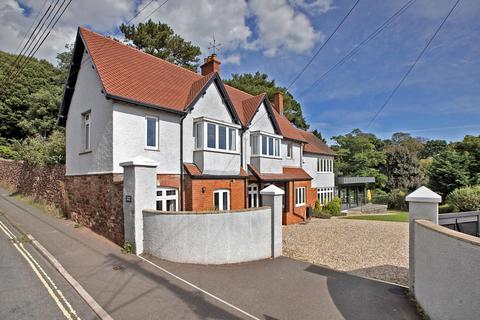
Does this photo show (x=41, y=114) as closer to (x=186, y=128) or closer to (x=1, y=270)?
(x=186, y=128)

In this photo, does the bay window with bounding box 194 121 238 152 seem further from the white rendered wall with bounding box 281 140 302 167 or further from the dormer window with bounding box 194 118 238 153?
the white rendered wall with bounding box 281 140 302 167

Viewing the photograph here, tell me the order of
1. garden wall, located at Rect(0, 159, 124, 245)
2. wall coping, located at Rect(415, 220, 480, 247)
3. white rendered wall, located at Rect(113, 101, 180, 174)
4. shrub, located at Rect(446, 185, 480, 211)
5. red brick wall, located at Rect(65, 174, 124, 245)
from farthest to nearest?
1. shrub, located at Rect(446, 185, 480, 211)
2. white rendered wall, located at Rect(113, 101, 180, 174)
3. garden wall, located at Rect(0, 159, 124, 245)
4. red brick wall, located at Rect(65, 174, 124, 245)
5. wall coping, located at Rect(415, 220, 480, 247)

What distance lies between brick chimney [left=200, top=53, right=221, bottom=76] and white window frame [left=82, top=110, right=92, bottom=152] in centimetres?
923

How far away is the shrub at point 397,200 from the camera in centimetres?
3481

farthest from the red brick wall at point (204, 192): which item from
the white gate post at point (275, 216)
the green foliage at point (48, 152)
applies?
the green foliage at point (48, 152)

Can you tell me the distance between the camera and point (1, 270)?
7.05 metres

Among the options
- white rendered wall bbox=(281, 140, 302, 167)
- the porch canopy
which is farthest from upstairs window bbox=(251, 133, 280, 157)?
the porch canopy

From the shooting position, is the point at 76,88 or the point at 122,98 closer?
the point at 122,98

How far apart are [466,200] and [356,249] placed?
11135mm

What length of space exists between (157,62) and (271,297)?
566 inches

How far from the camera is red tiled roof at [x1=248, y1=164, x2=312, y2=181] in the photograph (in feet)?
56.7

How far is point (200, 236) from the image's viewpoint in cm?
827

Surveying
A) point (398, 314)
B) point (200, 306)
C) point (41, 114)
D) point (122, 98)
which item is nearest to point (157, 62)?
point (122, 98)

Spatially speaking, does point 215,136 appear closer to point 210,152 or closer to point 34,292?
point 210,152
